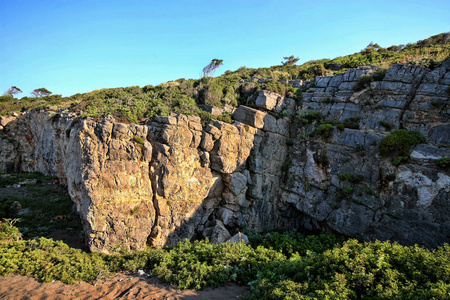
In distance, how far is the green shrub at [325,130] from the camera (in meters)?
20.1

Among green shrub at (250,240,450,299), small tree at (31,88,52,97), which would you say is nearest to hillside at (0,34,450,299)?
green shrub at (250,240,450,299)

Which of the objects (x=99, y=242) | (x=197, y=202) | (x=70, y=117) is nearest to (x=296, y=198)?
(x=197, y=202)

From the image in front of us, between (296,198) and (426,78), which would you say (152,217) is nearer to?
(296,198)

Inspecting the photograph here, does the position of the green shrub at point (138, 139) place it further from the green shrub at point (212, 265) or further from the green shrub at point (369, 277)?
the green shrub at point (369, 277)

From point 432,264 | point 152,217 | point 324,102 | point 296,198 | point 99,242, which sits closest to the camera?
point 432,264

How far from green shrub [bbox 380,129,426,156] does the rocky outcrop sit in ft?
1.51

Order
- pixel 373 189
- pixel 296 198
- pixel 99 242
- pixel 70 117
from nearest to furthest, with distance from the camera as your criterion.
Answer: pixel 99 242
pixel 373 189
pixel 70 117
pixel 296 198

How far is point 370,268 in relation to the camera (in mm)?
7703

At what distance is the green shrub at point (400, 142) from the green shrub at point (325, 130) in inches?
161

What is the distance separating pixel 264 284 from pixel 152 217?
9.97 m

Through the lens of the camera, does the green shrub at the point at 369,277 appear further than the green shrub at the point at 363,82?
No

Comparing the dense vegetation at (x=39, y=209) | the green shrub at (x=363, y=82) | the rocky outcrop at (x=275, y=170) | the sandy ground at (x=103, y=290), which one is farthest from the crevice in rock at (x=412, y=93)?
the dense vegetation at (x=39, y=209)

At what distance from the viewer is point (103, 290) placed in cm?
962

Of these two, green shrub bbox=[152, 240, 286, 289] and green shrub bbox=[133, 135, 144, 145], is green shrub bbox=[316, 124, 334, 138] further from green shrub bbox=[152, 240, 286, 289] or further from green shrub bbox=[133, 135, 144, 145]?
green shrub bbox=[133, 135, 144, 145]
